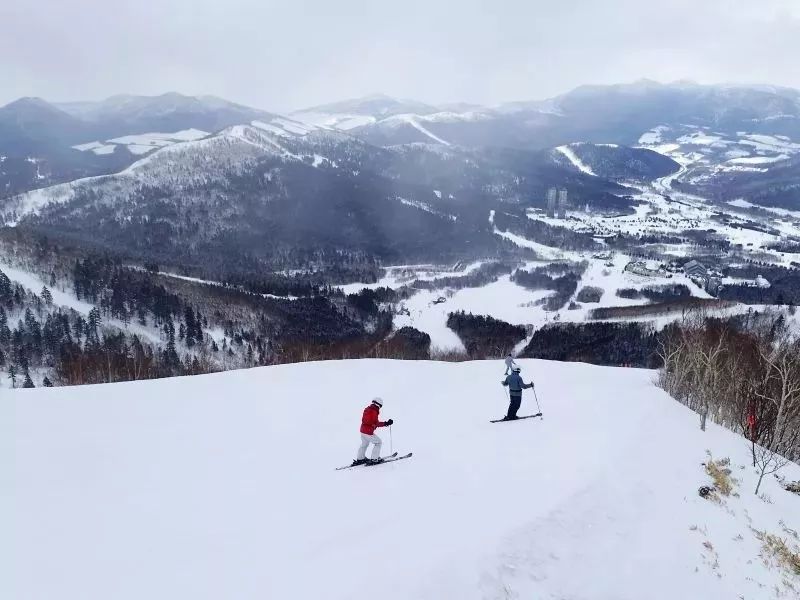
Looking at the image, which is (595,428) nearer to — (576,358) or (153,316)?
(576,358)

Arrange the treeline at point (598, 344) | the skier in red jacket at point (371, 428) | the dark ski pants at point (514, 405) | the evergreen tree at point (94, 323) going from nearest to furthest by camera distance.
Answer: the skier in red jacket at point (371, 428)
the dark ski pants at point (514, 405)
the treeline at point (598, 344)
the evergreen tree at point (94, 323)

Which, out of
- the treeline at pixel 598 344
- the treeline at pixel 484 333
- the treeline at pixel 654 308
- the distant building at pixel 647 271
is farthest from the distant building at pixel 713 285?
the treeline at pixel 484 333

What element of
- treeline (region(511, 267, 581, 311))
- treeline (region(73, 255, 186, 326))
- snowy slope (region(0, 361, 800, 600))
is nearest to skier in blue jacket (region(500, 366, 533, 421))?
snowy slope (region(0, 361, 800, 600))

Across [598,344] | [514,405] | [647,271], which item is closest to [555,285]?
[647,271]

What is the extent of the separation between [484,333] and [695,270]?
106m

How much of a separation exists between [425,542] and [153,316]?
472 ft

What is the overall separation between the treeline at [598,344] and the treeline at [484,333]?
5655 mm

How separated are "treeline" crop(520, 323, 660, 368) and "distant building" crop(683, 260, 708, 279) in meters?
77.9

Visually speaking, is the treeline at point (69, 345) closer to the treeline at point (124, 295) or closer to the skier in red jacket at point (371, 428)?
the treeline at point (124, 295)

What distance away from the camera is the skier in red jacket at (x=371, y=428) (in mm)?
15164

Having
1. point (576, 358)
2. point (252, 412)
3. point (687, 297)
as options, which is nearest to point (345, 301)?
point (576, 358)

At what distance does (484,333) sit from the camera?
139875 mm

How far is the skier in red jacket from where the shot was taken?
15.2m

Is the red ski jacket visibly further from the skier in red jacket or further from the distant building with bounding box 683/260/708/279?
the distant building with bounding box 683/260/708/279
